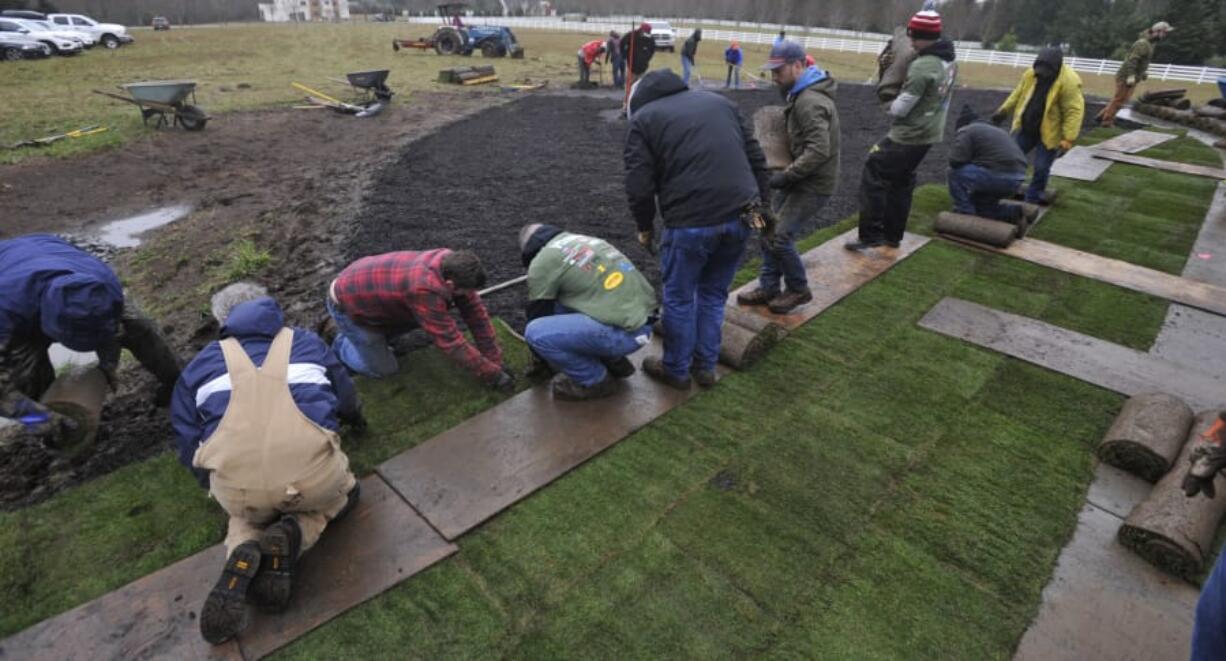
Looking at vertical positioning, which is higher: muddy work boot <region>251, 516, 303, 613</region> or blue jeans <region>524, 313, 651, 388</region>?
blue jeans <region>524, 313, 651, 388</region>

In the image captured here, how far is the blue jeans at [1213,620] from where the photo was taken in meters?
1.44

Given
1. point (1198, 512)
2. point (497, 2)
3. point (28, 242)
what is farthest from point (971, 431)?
point (497, 2)

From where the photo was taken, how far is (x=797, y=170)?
13.6 feet

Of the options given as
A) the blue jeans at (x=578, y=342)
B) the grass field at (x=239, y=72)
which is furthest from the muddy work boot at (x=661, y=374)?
the grass field at (x=239, y=72)

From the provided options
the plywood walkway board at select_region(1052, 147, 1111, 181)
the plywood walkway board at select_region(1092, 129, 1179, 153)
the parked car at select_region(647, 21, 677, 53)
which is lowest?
the plywood walkway board at select_region(1052, 147, 1111, 181)

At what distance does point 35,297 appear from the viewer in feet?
9.24

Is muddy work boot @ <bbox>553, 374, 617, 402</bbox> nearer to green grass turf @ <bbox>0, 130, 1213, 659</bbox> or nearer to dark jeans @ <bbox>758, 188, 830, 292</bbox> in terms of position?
green grass turf @ <bbox>0, 130, 1213, 659</bbox>

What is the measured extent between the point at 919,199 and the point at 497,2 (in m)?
72.8

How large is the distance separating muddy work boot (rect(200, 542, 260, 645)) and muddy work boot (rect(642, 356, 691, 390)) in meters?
2.26

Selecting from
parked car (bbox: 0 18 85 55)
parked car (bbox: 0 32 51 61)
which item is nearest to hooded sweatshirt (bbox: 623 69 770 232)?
parked car (bbox: 0 32 51 61)

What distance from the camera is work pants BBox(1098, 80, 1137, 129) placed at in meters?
10.6

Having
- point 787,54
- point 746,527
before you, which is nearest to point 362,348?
point 746,527

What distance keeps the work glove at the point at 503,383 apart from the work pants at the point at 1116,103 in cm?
1259

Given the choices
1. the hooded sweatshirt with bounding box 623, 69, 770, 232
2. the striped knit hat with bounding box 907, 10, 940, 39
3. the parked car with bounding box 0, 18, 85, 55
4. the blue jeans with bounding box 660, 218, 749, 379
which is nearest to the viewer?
the hooded sweatshirt with bounding box 623, 69, 770, 232
